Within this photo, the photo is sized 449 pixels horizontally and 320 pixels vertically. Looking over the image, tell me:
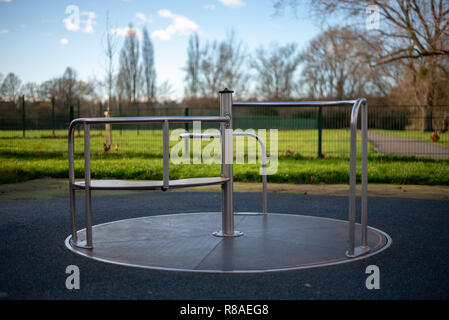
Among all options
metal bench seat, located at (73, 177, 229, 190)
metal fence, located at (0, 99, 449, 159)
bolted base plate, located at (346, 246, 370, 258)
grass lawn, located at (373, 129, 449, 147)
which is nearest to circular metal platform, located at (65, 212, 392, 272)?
bolted base plate, located at (346, 246, 370, 258)

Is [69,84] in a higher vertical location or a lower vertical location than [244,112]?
higher

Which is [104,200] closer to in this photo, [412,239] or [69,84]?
[412,239]

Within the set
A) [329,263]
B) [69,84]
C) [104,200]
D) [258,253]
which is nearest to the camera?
[329,263]

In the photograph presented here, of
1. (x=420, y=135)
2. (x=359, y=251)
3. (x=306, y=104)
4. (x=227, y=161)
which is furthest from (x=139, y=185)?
(x=420, y=135)

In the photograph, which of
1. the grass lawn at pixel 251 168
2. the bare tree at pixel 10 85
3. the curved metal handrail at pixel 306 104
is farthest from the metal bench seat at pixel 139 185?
the bare tree at pixel 10 85

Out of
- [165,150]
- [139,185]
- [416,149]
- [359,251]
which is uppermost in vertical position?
[165,150]

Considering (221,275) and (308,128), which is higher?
(308,128)

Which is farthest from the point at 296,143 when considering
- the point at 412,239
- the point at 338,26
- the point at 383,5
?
the point at 412,239

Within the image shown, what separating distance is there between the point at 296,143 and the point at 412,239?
12.8 meters

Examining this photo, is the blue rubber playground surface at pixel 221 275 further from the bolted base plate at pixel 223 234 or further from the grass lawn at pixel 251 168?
the grass lawn at pixel 251 168

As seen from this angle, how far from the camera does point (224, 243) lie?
409cm

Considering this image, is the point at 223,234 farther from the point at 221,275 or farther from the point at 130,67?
the point at 130,67

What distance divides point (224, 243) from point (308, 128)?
34.8 ft

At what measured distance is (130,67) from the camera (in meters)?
46.4
